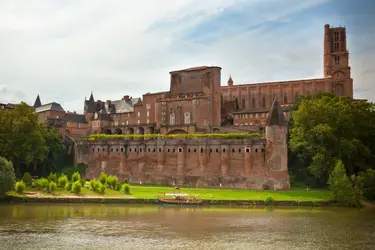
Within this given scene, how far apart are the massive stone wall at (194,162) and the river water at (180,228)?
14.1 metres

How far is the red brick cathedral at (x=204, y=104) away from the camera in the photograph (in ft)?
262

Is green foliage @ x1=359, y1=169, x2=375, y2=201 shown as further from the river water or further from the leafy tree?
the leafy tree

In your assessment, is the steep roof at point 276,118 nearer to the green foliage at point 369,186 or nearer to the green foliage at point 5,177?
the green foliage at point 369,186

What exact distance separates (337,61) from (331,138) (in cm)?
5007

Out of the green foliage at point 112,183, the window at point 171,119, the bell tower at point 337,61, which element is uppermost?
the bell tower at point 337,61

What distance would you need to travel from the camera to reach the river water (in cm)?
2883

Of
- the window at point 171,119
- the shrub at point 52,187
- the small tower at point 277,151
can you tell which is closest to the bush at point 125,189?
the shrub at point 52,187

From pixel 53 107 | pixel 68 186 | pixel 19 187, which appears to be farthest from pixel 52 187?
pixel 53 107

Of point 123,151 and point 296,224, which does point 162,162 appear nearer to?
point 123,151

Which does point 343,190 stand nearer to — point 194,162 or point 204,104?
point 194,162

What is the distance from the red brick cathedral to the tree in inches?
668

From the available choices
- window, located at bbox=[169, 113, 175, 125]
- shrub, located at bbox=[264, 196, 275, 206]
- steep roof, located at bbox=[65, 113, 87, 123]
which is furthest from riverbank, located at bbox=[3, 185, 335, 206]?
steep roof, located at bbox=[65, 113, 87, 123]

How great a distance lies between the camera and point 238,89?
10425 cm

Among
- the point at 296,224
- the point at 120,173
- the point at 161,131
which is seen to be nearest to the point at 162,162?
the point at 120,173
